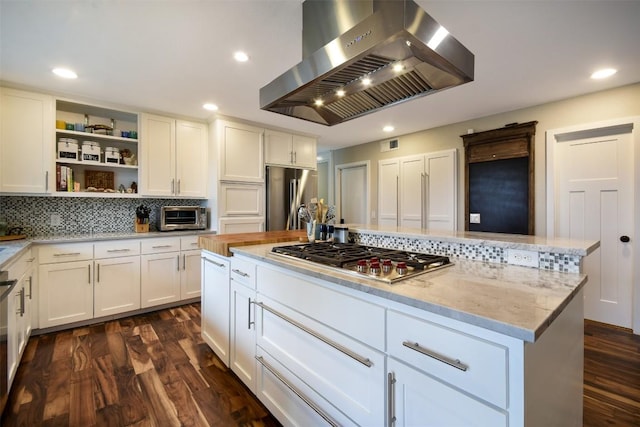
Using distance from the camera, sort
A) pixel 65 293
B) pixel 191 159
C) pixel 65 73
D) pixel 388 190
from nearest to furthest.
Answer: pixel 65 73
pixel 65 293
pixel 191 159
pixel 388 190

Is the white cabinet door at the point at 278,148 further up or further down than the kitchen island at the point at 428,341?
further up

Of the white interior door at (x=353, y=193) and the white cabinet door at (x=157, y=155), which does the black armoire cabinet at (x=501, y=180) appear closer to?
the white interior door at (x=353, y=193)

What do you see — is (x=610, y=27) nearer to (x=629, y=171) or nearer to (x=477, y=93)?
(x=477, y=93)

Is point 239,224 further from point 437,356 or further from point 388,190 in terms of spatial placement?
point 437,356

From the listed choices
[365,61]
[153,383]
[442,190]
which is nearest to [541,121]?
[442,190]

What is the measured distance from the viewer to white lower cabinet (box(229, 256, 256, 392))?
1806mm

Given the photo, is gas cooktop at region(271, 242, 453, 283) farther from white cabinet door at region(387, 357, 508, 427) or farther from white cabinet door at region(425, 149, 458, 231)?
white cabinet door at region(425, 149, 458, 231)

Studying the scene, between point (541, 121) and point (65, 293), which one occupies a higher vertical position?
point (541, 121)

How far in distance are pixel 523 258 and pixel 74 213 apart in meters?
4.21

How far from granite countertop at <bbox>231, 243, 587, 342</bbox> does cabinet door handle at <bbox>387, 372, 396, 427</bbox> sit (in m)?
0.28

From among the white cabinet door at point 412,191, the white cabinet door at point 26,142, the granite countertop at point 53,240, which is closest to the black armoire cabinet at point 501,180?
the white cabinet door at point 412,191

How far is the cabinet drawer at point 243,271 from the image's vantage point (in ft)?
5.89

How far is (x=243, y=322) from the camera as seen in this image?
1.90 m

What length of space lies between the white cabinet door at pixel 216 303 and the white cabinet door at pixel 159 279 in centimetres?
124
